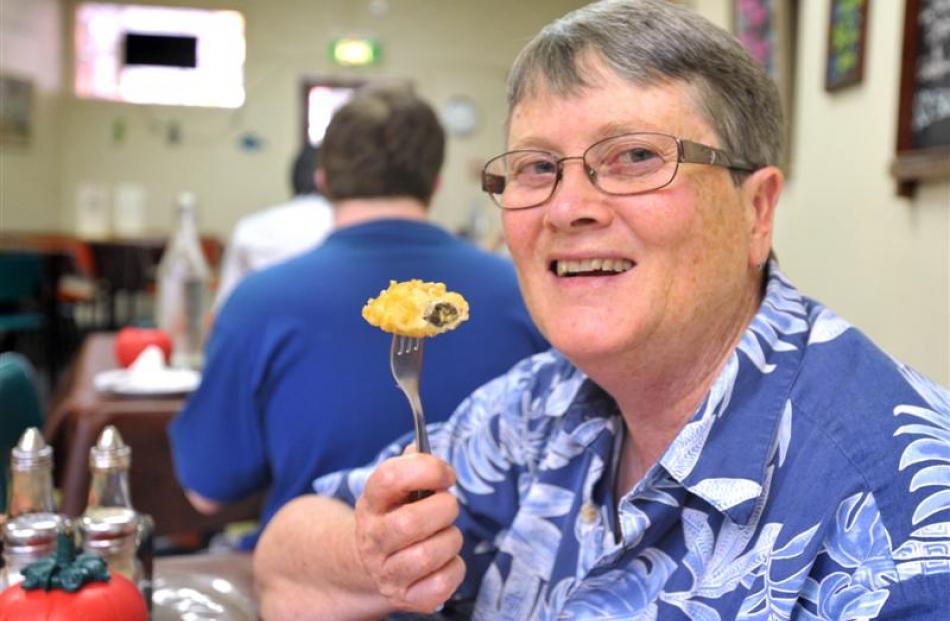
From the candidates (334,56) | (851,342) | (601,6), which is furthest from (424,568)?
(334,56)

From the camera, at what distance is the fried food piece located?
0.93m

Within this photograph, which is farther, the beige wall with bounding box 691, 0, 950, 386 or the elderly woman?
the beige wall with bounding box 691, 0, 950, 386

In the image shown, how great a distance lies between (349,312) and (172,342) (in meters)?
1.34

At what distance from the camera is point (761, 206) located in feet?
3.60

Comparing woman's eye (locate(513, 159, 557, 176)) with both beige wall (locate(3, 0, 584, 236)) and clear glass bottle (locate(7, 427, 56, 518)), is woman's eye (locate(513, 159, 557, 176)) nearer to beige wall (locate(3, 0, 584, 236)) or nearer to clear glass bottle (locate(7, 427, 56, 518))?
clear glass bottle (locate(7, 427, 56, 518))

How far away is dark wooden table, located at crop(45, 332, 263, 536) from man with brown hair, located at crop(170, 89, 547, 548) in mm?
449

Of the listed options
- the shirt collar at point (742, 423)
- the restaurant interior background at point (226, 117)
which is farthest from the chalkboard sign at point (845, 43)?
the restaurant interior background at point (226, 117)

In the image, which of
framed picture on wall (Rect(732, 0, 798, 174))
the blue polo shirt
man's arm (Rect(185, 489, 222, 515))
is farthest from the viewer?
framed picture on wall (Rect(732, 0, 798, 174))

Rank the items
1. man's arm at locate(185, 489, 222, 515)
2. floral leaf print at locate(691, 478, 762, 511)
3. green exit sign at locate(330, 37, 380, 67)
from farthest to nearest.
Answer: green exit sign at locate(330, 37, 380, 67), man's arm at locate(185, 489, 222, 515), floral leaf print at locate(691, 478, 762, 511)

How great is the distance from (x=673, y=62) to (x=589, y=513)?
551mm

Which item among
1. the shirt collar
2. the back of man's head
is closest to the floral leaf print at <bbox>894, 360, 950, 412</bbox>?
the shirt collar

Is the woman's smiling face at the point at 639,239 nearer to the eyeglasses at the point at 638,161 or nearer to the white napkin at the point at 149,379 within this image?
the eyeglasses at the point at 638,161

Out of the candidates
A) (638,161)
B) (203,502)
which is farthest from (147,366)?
(638,161)

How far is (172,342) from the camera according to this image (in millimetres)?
2857
